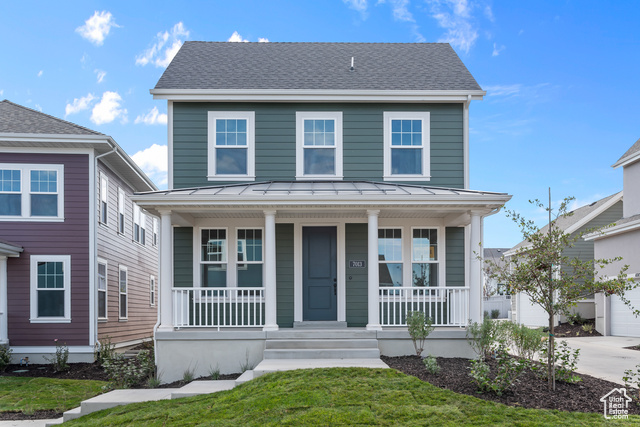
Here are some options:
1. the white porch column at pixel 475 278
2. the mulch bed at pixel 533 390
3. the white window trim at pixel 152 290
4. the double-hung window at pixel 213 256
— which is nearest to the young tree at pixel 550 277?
the mulch bed at pixel 533 390

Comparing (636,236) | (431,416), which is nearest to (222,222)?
(431,416)

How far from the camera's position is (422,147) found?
1155 cm

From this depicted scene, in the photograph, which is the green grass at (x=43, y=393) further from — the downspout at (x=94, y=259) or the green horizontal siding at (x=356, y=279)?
the green horizontal siding at (x=356, y=279)

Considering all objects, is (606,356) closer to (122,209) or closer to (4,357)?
(122,209)

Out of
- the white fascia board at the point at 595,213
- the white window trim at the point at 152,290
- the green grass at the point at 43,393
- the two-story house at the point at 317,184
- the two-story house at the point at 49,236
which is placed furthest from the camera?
the white fascia board at the point at 595,213

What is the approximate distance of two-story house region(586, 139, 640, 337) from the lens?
1664 centimetres

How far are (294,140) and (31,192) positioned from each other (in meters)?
6.65

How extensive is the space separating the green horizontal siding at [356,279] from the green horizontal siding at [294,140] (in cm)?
125

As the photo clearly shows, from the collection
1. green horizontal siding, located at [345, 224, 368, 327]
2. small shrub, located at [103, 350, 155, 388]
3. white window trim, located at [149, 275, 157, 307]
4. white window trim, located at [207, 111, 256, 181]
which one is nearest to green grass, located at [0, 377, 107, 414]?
small shrub, located at [103, 350, 155, 388]

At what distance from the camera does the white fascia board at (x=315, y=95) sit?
37.0 feet

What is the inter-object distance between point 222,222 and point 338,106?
366cm

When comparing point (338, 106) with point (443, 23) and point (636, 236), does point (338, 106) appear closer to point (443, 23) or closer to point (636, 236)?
point (443, 23)

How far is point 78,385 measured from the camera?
1015 centimetres

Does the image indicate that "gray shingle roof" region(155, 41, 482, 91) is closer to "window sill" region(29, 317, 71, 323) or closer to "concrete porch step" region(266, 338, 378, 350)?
"concrete porch step" region(266, 338, 378, 350)
